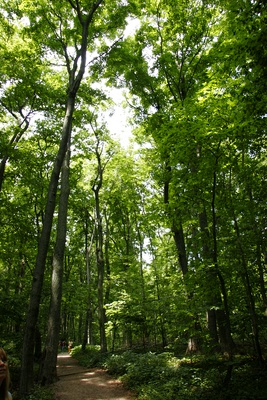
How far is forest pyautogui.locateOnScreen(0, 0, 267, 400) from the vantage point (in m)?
6.01

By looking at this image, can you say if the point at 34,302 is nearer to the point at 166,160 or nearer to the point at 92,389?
the point at 92,389

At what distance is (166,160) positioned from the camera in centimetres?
926

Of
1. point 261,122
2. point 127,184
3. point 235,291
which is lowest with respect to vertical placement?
point 235,291

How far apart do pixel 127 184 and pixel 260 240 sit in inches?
603

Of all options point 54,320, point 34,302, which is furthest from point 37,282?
point 54,320

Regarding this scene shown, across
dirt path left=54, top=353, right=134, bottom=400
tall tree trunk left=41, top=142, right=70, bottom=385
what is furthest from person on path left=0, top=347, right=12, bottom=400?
tall tree trunk left=41, top=142, right=70, bottom=385

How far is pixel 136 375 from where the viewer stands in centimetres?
822

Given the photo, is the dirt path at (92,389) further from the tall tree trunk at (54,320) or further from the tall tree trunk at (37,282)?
the tall tree trunk at (37,282)

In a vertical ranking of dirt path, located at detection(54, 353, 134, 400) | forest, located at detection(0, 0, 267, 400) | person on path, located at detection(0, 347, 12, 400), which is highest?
forest, located at detection(0, 0, 267, 400)

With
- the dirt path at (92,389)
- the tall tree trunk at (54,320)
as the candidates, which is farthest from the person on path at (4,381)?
the tall tree trunk at (54,320)

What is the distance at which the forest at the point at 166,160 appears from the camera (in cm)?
601

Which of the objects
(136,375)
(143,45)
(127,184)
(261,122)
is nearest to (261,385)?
(136,375)

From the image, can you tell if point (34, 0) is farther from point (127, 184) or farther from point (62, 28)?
point (127, 184)

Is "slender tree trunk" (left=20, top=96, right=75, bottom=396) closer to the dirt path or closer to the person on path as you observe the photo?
the dirt path
